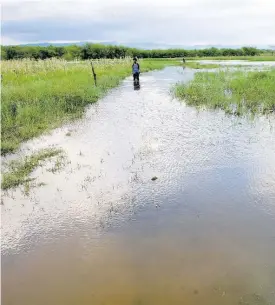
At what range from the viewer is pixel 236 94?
19578mm

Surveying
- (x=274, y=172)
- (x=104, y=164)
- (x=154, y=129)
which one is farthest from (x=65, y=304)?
(x=154, y=129)

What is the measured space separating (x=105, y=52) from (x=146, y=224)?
74246 millimetres

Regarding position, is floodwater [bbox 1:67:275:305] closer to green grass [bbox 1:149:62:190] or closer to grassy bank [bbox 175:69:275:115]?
green grass [bbox 1:149:62:190]

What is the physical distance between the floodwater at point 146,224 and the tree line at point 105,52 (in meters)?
61.2

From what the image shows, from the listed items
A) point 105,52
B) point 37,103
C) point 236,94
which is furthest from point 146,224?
point 105,52

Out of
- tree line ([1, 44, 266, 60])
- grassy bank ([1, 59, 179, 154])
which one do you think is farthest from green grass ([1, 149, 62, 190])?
tree line ([1, 44, 266, 60])

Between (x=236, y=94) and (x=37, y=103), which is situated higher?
(x=236, y=94)

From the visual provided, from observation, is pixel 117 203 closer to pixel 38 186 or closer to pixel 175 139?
pixel 38 186

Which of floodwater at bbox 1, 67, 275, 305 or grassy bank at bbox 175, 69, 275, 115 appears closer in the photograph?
floodwater at bbox 1, 67, 275, 305

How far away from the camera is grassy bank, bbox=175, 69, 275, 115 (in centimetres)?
1678

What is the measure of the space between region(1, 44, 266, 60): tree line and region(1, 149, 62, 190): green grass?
60379mm

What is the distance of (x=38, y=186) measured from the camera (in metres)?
8.71

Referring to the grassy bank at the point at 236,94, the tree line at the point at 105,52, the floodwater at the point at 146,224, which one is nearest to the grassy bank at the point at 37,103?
the floodwater at the point at 146,224

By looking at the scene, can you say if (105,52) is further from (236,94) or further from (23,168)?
(23,168)
